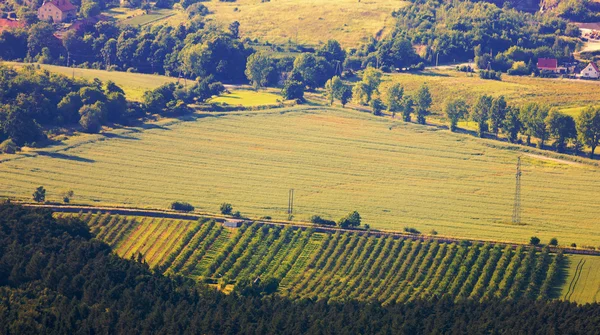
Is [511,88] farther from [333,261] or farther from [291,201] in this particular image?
[333,261]

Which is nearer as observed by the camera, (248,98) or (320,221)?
(320,221)

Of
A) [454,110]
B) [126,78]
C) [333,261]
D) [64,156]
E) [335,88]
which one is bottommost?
[333,261]

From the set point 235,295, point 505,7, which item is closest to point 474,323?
point 235,295

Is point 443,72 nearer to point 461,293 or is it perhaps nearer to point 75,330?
point 461,293

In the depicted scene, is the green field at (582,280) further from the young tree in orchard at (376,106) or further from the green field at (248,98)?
the green field at (248,98)

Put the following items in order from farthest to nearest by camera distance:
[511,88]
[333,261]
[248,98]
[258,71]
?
[258,71] → [511,88] → [248,98] → [333,261]

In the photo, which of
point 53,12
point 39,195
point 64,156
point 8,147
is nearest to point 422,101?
point 64,156
